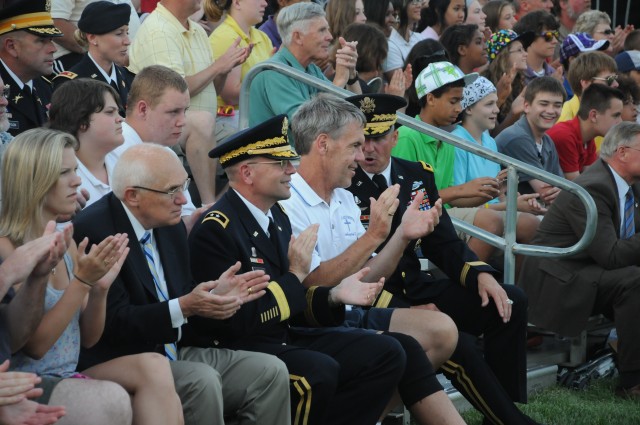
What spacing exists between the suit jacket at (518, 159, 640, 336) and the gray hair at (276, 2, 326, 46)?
2065 mm

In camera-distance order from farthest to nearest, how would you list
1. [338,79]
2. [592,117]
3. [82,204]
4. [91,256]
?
[592,117]
[338,79]
[82,204]
[91,256]

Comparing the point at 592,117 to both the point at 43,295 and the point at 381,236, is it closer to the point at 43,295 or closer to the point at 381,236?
the point at 381,236

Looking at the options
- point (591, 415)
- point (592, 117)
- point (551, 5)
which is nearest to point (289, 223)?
point (591, 415)

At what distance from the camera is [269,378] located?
5.07 meters

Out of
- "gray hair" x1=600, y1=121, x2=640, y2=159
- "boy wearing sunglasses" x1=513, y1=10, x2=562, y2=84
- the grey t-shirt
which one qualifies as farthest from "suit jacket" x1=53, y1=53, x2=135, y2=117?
"boy wearing sunglasses" x1=513, y1=10, x2=562, y2=84

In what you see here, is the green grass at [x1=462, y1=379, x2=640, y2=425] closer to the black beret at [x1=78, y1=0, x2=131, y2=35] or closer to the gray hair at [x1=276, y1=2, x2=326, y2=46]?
the gray hair at [x1=276, y1=2, x2=326, y2=46]

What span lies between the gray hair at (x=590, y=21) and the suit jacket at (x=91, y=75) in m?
6.93

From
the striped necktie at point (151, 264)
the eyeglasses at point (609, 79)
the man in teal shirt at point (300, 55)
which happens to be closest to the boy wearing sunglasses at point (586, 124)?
the eyeglasses at point (609, 79)

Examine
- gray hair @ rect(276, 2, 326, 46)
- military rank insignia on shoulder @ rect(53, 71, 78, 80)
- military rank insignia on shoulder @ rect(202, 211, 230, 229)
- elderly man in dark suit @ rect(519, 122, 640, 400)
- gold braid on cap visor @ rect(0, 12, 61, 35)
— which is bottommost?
elderly man in dark suit @ rect(519, 122, 640, 400)

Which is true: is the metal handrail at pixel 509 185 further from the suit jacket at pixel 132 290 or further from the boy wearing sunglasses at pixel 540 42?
the boy wearing sunglasses at pixel 540 42

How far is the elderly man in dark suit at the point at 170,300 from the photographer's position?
15.9 ft

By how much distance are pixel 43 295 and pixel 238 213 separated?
54.4 inches

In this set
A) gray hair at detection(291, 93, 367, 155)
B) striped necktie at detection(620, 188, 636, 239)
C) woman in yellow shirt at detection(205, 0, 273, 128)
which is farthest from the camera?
woman in yellow shirt at detection(205, 0, 273, 128)

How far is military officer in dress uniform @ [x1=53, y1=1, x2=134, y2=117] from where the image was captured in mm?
7039
